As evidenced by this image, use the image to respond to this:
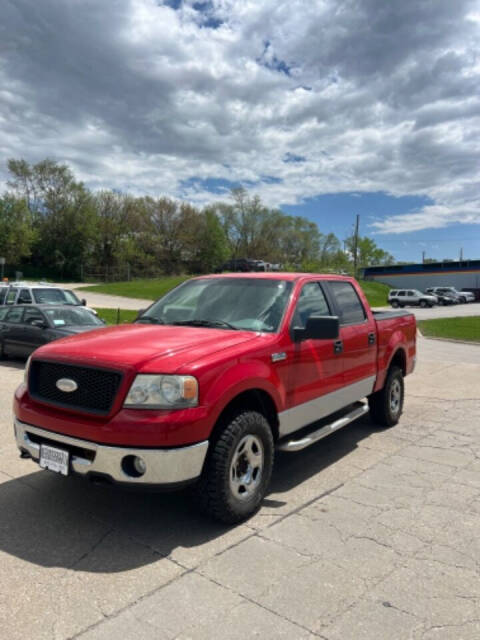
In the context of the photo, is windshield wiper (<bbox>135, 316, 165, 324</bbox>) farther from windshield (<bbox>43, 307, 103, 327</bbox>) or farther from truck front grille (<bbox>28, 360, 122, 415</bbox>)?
windshield (<bbox>43, 307, 103, 327</bbox>)

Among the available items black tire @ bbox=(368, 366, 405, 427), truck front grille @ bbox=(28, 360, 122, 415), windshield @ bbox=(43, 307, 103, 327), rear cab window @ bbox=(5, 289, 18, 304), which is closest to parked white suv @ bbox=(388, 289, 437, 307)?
rear cab window @ bbox=(5, 289, 18, 304)

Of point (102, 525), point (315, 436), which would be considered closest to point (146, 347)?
point (102, 525)

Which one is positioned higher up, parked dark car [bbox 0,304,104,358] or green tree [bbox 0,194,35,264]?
green tree [bbox 0,194,35,264]

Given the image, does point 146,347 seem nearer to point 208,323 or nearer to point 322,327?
point 208,323

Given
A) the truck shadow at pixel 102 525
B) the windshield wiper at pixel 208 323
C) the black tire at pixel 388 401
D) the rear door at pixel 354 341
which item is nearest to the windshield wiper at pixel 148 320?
the windshield wiper at pixel 208 323

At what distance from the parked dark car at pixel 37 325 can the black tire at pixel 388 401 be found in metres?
6.47

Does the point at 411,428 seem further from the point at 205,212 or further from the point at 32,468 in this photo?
the point at 205,212

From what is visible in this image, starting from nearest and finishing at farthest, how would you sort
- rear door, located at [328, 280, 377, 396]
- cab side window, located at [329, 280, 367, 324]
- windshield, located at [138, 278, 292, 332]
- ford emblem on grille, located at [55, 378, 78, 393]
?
ford emblem on grille, located at [55, 378, 78, 393]
windshield, located at [138, 278, 292, 332]
rear door, located at [328, 280, 377, 396]
cab side window, located at [329, 280, 367, 324]

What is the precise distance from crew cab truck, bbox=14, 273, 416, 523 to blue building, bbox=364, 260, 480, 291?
233 feet

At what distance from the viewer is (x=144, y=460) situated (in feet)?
10.1

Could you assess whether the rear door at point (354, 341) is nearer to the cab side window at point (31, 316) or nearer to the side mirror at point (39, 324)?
the side mirror at point (39, 324)

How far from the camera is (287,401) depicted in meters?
4.04

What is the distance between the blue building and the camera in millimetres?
68812

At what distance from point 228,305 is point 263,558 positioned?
2127 millimetres
